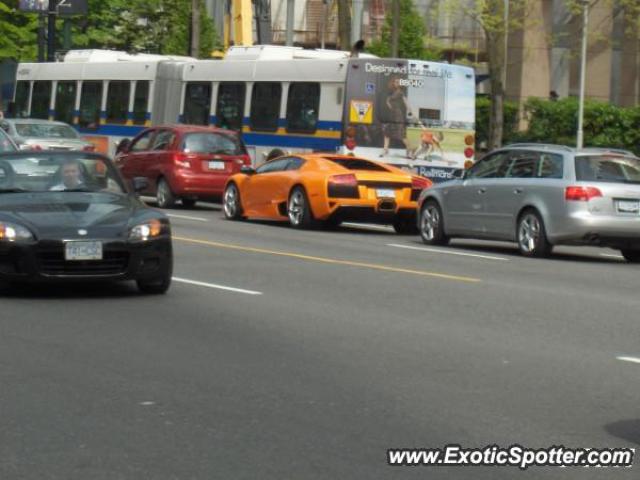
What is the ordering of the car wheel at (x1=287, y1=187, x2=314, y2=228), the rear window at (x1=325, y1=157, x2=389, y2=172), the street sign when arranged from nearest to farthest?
the car wheel at (x1=287, y1=187, x2=314, y2=228) → the rear window at (x1=325, y1=157, x2=389, y2=172) → the street sign

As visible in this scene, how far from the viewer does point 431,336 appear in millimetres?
11875

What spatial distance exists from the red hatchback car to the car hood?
49.9 ft

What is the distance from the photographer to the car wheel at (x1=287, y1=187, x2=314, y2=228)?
993 inches

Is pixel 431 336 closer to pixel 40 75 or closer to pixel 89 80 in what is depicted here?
pixel 89 80

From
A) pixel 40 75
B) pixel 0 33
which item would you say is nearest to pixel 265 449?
pixel 40 75

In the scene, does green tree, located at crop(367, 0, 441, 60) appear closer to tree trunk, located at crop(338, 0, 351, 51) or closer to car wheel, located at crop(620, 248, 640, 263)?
tree trunk, located at crop(338, 0, 351, 51)

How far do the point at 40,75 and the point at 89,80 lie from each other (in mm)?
3080

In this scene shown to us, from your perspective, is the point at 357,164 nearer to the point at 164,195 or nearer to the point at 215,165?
the point at 215,165

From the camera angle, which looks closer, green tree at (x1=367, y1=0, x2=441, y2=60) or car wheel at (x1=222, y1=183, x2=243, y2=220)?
car wheel at (x1=222, y1=183, x2=243, y2=220)

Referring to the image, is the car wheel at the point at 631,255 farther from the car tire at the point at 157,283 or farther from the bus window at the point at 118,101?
the bus window at the point at 118,101

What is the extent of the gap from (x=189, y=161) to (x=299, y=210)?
198 inches

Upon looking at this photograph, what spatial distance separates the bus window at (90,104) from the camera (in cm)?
4062

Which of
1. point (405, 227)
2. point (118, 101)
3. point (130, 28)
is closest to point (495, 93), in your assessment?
point (118, 101)

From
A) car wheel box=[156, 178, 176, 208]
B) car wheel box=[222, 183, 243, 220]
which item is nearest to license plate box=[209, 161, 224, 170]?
car wheel box=[156, 178, 176, 208]
